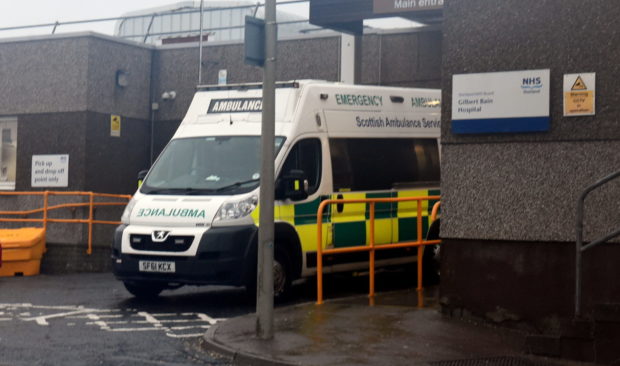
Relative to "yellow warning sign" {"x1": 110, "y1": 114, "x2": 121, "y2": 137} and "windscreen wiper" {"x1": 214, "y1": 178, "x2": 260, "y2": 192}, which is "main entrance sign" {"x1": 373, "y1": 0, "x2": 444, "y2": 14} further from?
"windscreen wiper" {"x1": 214, "y1": 178, "x2": 260, "y2": 192}

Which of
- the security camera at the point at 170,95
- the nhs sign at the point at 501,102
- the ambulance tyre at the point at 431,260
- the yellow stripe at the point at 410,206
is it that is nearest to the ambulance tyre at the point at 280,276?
the yellow stripe at the point at 410,206

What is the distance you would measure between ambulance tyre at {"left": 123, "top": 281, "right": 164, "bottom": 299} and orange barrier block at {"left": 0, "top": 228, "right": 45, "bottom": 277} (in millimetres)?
4348

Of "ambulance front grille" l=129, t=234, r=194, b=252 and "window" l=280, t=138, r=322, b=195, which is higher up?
"window" l=280, t=138, r=322, b=195

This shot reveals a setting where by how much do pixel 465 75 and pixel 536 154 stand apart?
3.48 feet

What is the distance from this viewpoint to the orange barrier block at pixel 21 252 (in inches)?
686

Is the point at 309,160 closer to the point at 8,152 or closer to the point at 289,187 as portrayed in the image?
the point at 289,187

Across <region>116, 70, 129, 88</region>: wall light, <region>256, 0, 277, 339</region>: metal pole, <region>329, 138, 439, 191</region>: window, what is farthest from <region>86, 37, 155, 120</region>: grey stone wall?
<region>256, 0, 277, 339</region>: metal pole

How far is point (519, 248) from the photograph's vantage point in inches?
420

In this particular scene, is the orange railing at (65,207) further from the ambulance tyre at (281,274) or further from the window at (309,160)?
the ambulance tyre at (281,274)

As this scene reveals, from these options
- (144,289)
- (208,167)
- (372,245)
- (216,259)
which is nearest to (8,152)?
(144,289)

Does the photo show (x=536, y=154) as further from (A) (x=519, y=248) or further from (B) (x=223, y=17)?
(B) (x=223, y=17)

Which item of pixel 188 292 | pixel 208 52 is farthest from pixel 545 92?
pixel 208 52

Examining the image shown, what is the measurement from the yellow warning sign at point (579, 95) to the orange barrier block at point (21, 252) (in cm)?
1004

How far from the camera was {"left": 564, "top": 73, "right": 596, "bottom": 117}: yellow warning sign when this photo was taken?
406 inches
